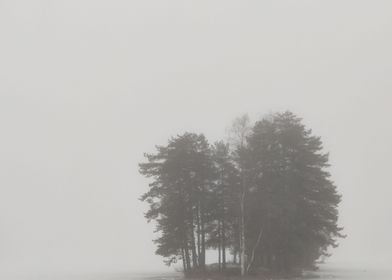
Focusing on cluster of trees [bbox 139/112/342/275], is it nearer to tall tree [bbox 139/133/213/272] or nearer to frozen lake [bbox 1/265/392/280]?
tall tree [bbox 139/133/213/272]

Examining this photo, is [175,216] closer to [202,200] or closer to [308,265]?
[202,200]

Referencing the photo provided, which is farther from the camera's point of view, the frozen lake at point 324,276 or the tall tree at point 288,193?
the frozen lake at point 324,276

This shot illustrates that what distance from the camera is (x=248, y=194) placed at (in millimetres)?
67562

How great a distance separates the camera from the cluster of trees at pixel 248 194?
6725 cm

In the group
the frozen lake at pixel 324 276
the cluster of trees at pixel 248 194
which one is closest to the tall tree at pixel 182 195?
the cluster of trees at pixel 248 194

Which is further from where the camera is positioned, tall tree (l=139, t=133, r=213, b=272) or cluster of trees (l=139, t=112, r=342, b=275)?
tall tree (l=139, t=133, r=213, b=272)

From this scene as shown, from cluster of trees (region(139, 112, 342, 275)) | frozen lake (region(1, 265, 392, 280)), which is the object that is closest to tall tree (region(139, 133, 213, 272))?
cluster of trees (region(139, 112, 342, 275))

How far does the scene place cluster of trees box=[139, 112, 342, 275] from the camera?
6725 cm

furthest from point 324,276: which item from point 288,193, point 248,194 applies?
point 248,194

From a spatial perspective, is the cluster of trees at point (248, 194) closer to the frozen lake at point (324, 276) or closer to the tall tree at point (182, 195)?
the tall tree at point (182, 195)

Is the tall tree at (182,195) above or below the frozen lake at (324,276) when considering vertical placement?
above

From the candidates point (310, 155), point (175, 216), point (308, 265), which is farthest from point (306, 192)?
point (308, 265)

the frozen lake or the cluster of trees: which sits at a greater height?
the cluster of trees

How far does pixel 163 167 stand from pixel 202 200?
607 centimetres
